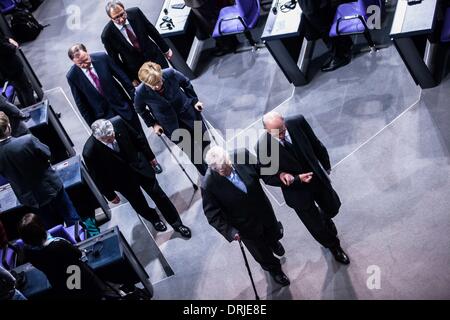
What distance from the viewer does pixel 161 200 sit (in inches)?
273

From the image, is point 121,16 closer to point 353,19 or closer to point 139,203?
point 139,203

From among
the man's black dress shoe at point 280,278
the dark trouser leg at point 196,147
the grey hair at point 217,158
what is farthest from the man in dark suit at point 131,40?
the man's black dress shoe at point 280,278

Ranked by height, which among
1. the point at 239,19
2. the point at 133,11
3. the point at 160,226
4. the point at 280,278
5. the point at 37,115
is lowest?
the point at 160,226

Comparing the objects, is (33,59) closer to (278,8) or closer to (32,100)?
(32,100)

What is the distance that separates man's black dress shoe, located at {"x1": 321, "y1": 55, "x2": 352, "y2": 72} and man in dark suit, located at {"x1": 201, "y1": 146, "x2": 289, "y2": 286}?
9.87 feet

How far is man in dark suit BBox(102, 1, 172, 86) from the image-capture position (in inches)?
303

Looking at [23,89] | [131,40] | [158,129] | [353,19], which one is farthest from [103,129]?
[23,89]

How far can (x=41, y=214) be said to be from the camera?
7.38 meters

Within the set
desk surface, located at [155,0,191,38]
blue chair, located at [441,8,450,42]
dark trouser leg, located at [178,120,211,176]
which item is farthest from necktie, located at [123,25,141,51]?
blue chair, located at [441,8,450,42]

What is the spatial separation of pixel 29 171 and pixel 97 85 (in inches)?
47.7

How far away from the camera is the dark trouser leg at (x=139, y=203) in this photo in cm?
689

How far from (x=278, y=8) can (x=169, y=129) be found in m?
2.39
